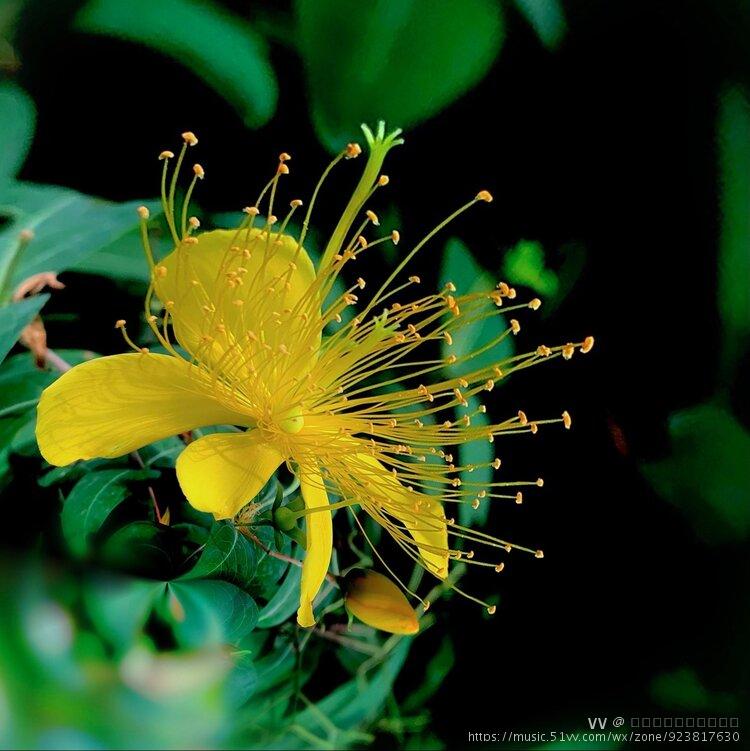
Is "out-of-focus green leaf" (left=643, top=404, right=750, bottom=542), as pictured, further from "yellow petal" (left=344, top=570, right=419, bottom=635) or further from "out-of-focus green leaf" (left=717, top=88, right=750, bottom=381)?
"yellow petal" (left=344, top=570, right=419, bottom=635)

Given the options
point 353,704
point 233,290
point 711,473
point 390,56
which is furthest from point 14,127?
point 711,473

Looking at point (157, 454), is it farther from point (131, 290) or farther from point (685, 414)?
point (685, 414)

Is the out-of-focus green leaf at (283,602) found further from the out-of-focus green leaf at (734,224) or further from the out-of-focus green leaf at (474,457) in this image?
the out-of-focus green leaf at (734,224)

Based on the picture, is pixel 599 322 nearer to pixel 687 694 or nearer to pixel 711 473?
pixel 711 473

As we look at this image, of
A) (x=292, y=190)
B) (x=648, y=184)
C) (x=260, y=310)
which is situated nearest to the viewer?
(x=260, y=310)

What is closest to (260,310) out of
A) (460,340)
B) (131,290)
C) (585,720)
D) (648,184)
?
(131,290)

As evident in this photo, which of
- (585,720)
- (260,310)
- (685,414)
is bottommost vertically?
(585,720)

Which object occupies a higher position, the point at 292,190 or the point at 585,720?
the point at 292,190
